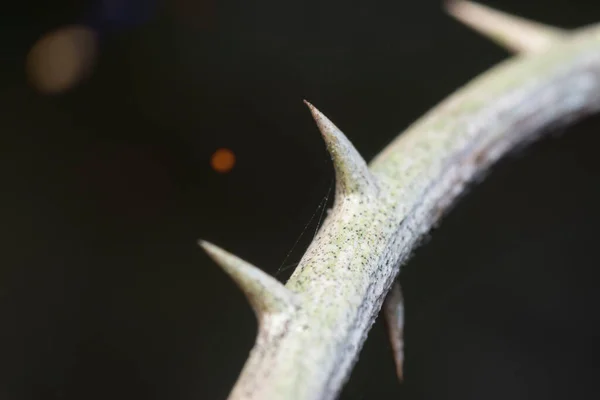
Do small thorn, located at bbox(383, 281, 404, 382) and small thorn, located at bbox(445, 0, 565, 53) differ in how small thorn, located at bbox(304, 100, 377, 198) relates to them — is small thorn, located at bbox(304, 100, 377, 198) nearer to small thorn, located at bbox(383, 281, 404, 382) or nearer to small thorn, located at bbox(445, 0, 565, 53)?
small thorn, located at bbox(383, 281, 404, 382)

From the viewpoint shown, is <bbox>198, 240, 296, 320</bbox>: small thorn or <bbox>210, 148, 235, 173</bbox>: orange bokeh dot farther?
<bbox>210, 148, 235, 173</bbox>: orange bokeh dot

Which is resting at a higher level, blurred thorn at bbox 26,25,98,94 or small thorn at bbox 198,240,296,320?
blurred thorn at bbox 26,25,98,94

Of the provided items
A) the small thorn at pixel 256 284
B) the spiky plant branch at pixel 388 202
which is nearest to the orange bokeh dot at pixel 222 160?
the spiky plant branch at pixel 388 202

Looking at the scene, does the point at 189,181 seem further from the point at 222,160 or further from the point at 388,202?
the point at 388,202

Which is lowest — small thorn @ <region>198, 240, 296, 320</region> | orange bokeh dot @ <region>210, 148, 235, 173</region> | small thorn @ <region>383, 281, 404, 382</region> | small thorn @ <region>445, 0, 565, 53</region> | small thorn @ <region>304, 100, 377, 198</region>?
small thorn @ <region>198, 240, 296, 320</region>

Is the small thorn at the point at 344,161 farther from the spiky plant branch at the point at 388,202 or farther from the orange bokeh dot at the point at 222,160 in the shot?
the orange bokeh dot at the point at 222,160

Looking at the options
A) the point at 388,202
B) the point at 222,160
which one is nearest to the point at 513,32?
the point at 388,202

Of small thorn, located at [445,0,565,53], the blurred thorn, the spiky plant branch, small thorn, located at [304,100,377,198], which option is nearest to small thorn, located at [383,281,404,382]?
the spiky plant branch
